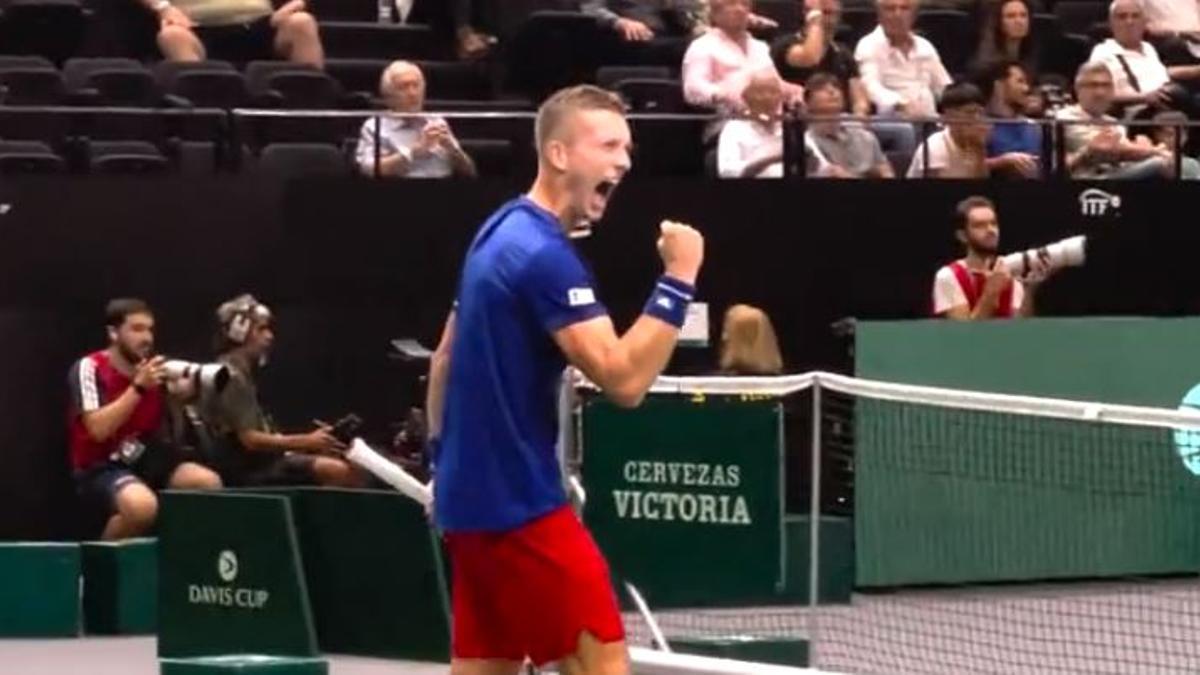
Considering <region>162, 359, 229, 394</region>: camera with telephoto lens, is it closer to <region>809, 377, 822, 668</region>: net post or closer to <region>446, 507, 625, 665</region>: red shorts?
<region>809, 377, 822, 668</region>: net post

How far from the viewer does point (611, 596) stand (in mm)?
6906

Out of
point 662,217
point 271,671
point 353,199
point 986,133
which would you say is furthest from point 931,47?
point 271,671

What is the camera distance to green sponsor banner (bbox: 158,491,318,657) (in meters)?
12.1

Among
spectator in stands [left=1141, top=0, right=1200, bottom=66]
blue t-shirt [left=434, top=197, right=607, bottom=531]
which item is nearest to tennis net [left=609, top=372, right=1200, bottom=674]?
spectator in stands [left=1141, top=0, right=1200, bottom=66]

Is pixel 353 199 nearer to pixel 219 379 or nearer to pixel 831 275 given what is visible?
pixel 219 379

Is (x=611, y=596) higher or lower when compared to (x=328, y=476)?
higher

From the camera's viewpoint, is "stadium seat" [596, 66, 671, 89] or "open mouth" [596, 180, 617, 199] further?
"stadium seat" [596, 66, 671, 89]

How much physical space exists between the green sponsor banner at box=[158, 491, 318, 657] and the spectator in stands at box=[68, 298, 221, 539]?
1.67 m

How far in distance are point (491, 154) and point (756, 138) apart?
1412 millimetres

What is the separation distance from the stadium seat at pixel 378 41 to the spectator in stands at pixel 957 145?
299 cm

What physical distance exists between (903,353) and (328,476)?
3.02 m

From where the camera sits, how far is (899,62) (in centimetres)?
1767

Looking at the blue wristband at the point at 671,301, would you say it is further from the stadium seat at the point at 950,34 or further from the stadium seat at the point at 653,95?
the stadium seat at the point at 950,34

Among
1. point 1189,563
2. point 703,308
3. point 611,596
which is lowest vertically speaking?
point 1189,563
